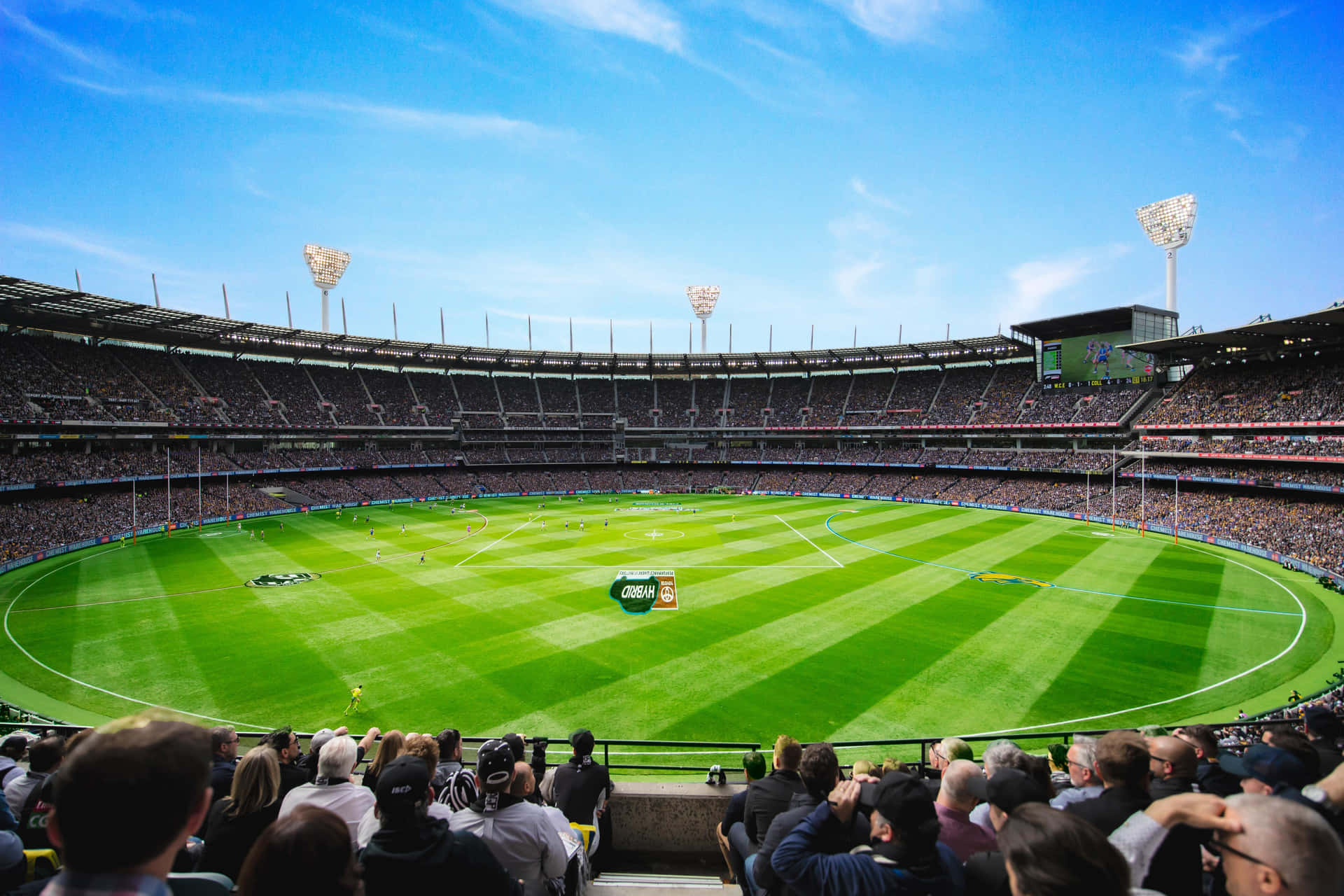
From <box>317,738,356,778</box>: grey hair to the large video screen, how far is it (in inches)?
2905

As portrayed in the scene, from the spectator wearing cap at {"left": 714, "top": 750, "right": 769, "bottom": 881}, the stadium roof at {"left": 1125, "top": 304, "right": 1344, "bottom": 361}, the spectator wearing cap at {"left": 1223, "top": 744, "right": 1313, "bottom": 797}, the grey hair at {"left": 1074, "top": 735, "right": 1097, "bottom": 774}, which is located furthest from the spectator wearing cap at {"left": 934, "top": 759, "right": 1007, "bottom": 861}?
the stadium roof at {"left": 1125, "top": 304, "right": 1344, "bottom": 361}

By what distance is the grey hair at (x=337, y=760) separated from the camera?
18.2 feet

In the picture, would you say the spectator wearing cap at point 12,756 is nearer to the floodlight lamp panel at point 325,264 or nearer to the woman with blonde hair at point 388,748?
the woman with blonde hair at point 388,748

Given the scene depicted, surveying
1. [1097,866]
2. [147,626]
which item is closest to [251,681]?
[147,626]

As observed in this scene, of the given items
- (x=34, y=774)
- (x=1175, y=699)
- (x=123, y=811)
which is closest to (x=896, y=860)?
(x=123, y=811)

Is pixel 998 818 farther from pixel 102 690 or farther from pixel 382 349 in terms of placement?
pixel 382 349

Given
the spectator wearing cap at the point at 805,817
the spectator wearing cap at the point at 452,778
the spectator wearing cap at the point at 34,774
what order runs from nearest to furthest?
the spectator wearing cap at the point at 805,817 → the spectator wearing cap at the point at 452,778 → the spectator wearing cap at the point at 34,774

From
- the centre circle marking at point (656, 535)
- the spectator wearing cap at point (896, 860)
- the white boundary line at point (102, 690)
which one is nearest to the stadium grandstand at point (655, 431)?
the spectator wearing cap at point (896, 860)

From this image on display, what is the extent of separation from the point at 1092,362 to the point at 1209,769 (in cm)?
7134

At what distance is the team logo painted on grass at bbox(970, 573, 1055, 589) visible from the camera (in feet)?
98.7

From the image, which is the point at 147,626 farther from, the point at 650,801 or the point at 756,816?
the point at 756,816

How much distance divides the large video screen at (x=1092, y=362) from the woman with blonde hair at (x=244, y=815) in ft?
244

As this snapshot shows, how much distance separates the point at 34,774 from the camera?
682cm

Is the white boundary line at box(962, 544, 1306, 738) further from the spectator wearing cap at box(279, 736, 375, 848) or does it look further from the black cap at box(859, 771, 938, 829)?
the spectator wearing cap at box(279, 736, 375, 848)
